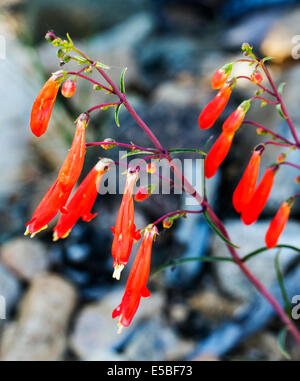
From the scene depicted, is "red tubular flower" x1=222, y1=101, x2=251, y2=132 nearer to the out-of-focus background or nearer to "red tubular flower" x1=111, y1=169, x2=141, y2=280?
"red tubular flower" x1=111, y1=169, x2=141, y2=280

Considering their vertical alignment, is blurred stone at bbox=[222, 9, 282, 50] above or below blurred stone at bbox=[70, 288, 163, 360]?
above

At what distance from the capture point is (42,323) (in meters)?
2.53

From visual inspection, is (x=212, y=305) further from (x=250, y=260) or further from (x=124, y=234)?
(x=124, y=234)

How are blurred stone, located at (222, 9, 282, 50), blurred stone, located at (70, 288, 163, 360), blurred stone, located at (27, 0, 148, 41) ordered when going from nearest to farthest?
blurred stone, located at (70, 288, 163, 360)
blurred stone, located at (222, 9, 282, 50)
blurred stone, located at (27, 0, 148, 41)

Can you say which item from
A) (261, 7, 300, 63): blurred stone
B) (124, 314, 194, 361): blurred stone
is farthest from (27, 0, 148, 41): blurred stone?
(124, 314, 194, 361): blurred stone

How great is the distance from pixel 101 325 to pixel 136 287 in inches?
61.2

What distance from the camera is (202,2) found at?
19.8 ft

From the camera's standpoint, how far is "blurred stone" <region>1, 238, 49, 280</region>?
2.91 m

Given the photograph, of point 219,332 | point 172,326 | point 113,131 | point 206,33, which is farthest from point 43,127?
point 206,33

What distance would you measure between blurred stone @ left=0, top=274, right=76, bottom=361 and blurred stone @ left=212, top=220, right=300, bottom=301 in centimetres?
110

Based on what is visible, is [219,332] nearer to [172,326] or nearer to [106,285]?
[172,326]

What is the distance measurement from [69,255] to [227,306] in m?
1.21

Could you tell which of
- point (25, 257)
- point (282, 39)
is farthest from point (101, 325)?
point (282, 39)

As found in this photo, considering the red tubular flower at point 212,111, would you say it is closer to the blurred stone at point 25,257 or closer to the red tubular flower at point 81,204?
the red tubular flower at point 81,204
